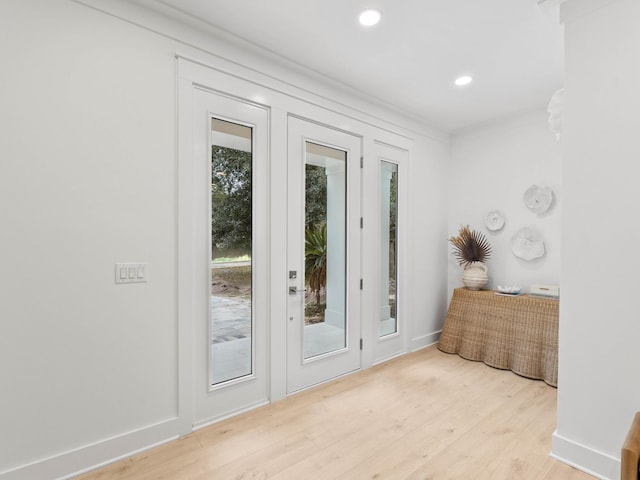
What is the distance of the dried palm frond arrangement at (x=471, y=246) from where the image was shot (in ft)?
12.5

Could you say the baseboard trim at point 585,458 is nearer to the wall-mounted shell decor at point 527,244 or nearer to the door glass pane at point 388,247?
the door glass pane at point 388,247

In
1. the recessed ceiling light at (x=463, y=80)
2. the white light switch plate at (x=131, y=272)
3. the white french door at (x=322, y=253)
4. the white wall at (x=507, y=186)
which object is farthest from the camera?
the white wall at (x=507, y=186)

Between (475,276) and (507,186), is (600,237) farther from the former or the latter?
(507,186)

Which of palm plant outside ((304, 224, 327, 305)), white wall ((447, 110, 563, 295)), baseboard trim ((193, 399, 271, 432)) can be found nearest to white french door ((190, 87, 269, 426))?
baseboard trim ((193, 399, 271, 432))

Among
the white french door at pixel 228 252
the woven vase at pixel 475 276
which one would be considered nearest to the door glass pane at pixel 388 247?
the woven vase at pixel 475 276

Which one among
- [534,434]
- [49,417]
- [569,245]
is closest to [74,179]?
[49,417]

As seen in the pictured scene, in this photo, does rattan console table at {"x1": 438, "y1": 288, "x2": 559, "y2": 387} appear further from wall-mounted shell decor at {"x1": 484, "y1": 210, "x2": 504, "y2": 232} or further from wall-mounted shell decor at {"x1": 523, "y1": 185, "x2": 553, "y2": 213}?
wall-mounted shell decor at {"x1": 523, "y1": 185, "x2": 553, "y2": 213}

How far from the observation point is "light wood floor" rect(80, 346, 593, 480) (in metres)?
1.82

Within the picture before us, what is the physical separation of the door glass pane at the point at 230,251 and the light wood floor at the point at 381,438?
0.45m

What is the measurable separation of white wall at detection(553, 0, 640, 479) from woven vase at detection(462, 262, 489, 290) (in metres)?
1.78

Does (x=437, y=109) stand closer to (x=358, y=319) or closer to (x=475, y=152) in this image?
(x=475, y=152)

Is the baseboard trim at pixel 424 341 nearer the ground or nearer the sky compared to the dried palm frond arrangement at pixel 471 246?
nearer the ground

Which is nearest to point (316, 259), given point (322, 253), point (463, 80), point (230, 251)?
point (322, 253)

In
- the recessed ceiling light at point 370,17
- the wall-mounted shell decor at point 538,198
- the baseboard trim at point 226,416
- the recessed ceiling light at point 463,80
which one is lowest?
the baseboard trim at point 226,416
